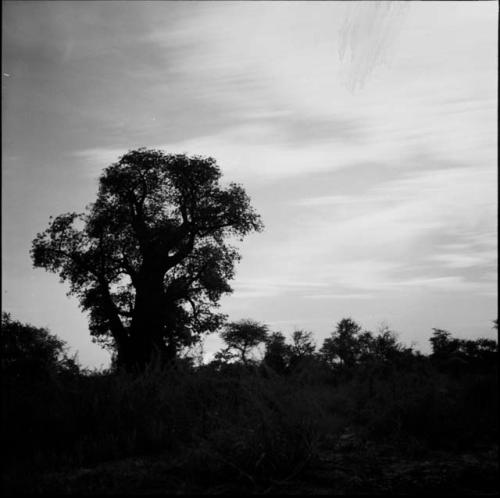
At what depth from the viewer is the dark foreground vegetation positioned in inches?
167

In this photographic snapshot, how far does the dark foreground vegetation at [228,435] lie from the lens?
4238 mm

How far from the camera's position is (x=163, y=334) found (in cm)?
1881

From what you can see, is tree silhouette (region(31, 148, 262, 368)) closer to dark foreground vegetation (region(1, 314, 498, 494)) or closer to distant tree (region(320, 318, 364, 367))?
dark foreground vegetation (region(1, 314, 498, 494))

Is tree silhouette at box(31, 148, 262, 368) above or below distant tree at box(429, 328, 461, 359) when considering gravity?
above

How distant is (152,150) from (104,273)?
6279 millimetres

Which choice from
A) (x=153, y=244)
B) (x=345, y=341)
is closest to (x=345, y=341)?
(x=345, y=341)

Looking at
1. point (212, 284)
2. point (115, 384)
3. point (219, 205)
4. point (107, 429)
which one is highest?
point (219, 205)

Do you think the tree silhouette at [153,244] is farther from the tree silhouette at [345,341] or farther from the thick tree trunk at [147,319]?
the tree silhouette at [345,341]

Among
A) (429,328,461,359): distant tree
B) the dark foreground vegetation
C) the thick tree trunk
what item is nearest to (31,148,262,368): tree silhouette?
the thick tree trunk

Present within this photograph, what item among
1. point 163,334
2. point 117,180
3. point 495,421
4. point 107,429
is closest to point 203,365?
point 107,429

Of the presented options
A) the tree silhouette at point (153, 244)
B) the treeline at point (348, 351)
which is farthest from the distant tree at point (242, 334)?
the tree silhouette at point (153, 244)

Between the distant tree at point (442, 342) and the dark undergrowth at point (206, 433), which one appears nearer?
the dark undergrowth at point (206, 433)

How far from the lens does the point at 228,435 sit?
4.85 metres

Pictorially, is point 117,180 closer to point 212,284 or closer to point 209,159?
point 209,159
